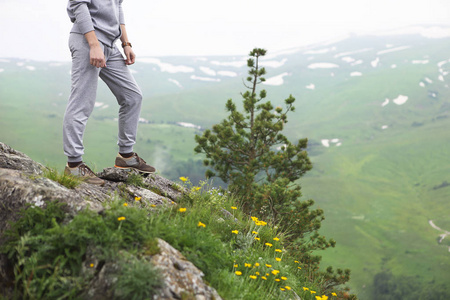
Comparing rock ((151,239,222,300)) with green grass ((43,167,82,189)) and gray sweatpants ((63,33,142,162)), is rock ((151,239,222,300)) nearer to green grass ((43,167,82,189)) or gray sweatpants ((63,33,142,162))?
green grass ((43,167,82,189))

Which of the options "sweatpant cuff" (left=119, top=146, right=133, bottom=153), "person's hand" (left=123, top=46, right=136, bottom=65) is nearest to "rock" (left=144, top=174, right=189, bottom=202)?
"sweatpant cuff" (left=119, top=146, right=133, bottom=153)

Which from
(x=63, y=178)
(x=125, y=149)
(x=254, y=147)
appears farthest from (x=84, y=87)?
(x=254, y=147)

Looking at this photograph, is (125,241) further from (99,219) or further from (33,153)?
(33,153)

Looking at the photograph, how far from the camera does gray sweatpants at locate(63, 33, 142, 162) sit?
13.9 feet

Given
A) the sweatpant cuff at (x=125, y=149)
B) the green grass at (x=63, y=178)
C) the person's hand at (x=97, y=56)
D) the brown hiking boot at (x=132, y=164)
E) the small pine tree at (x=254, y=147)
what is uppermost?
the person's hand at (x=97, y=56)

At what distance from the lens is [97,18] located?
14.5 ft

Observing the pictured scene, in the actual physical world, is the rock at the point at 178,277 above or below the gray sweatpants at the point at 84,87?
below

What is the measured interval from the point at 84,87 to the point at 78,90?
80 mm

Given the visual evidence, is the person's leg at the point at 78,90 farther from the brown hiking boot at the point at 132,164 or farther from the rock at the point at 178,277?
the rock at the point at 178,277

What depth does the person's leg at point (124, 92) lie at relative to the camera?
4.71 metres

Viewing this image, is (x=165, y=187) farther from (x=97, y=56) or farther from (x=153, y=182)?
(x=97, y=56)

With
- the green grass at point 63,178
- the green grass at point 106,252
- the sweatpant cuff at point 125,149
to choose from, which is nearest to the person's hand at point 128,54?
the sweatpant cuff at point 125,149

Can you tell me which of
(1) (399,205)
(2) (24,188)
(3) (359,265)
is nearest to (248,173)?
(2) (24,188)

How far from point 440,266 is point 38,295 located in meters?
132
